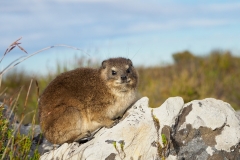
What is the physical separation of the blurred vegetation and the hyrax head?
563 cm

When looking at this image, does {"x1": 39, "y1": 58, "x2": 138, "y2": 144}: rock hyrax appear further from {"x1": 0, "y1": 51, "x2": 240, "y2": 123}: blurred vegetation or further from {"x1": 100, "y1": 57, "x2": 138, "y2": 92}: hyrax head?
{"x1": 0, "y1": 51, "x2": 240, "y2": 123}: blurred vegetation

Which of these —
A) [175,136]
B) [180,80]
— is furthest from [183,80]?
[175,136]

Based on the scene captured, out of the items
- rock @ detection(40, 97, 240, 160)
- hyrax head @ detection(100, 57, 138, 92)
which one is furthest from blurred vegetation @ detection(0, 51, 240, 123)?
rock @ detection(40, 97, 240, 160)

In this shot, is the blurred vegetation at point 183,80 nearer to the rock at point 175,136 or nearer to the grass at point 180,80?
the grass at point 180,80

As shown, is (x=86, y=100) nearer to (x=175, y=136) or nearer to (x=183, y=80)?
(x=175, y=136)

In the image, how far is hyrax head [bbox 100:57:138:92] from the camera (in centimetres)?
650

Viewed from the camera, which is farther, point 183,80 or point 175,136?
A: point 183,80

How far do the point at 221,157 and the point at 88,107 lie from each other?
2.25 m

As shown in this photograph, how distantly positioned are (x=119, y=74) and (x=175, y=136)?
1796 mm

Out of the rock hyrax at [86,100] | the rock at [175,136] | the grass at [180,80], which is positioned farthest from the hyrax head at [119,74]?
the grass at [180,80]

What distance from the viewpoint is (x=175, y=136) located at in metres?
5.15

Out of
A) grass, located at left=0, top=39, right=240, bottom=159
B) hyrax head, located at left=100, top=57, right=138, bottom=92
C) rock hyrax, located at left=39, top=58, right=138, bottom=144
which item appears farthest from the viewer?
grass, located at left=0, top=39, right=240, bottom=159

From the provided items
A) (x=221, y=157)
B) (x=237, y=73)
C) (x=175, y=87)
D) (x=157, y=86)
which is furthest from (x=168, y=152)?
(x=237, y=73)

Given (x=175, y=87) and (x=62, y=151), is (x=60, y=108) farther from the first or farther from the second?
(x=175, y=87)
